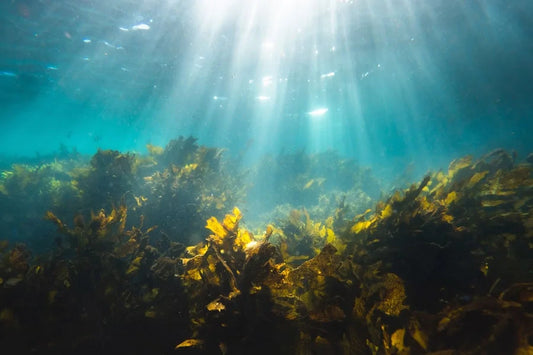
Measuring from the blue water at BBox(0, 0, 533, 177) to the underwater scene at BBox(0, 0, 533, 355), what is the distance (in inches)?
5.7

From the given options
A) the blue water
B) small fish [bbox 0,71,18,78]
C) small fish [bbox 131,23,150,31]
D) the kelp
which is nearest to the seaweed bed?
the kelp

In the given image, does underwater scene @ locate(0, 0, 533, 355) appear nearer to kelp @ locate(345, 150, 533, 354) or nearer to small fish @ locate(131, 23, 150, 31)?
kelp @ locate(345, 150, 533, 354)

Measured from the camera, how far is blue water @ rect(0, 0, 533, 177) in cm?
1079

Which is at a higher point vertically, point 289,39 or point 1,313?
point 289,39

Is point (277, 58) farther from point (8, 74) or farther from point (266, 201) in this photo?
point (8, 74)

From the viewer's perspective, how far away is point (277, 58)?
14914 mm

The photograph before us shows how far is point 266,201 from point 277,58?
9.14 metres

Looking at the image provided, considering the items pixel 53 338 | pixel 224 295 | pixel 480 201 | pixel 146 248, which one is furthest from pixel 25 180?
pixel 480 201

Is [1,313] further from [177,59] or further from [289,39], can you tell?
[177,59]

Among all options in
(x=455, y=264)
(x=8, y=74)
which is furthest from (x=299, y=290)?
(x=8, y=74)

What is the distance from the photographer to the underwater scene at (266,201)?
75.5 inches

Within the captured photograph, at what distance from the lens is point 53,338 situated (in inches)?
81.1


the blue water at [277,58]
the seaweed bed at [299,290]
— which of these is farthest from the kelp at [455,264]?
the blue water at [277,58]

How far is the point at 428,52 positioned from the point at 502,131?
81.1 ft
